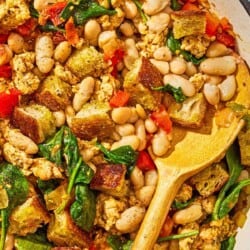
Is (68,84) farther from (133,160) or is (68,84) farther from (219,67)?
(219,67)

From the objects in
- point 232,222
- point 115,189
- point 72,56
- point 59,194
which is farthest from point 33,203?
point 232,222

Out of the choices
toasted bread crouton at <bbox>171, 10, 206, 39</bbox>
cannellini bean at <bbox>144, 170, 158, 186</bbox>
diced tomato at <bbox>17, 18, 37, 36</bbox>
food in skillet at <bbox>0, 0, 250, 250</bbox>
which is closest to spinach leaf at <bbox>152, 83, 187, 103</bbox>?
food in skillet at <bbox>0, 0, 250, 250</bbox>

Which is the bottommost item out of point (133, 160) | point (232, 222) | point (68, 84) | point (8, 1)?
point (232, 222)

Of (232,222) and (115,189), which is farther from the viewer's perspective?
(232,222)

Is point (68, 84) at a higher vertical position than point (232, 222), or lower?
higher

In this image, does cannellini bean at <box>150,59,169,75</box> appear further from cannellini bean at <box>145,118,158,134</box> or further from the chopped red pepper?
the chopped red pepper

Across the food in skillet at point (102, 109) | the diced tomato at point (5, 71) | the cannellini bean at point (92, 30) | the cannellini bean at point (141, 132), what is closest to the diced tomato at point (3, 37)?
the food in skillet at point (102, 109)

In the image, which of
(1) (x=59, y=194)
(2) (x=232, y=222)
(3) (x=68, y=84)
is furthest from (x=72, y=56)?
(2) (x=232, y=222)
